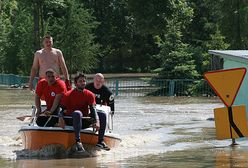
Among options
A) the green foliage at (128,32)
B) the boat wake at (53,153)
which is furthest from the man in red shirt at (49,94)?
the green foliage at (128,32)

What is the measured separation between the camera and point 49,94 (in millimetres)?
13641

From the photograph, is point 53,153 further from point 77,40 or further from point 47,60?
point 77,40

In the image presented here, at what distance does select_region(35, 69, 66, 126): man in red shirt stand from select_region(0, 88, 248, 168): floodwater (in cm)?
63

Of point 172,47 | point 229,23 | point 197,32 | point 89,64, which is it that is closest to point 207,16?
point 197,32

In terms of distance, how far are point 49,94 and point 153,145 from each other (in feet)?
9.55

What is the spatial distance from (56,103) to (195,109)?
1385 cm

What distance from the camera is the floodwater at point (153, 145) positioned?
12.2 meters

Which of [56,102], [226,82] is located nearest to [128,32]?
[226,82]

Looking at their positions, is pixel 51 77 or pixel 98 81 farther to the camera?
pixel 98 81

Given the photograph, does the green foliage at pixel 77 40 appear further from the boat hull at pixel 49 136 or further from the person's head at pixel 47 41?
the boat hull at pixel 49 136

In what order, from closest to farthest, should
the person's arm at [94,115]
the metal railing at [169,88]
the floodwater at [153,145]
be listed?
the floodwater at [153,145], the person's arm at [94,115], the metal railing at [169,88]

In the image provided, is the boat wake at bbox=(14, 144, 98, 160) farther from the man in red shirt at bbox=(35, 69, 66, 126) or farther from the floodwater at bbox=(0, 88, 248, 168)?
the man in red shirt at bbox=(35, 69, 66, 126)

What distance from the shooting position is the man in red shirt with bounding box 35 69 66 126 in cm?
1339

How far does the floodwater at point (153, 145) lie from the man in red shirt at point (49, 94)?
634 millimetres
